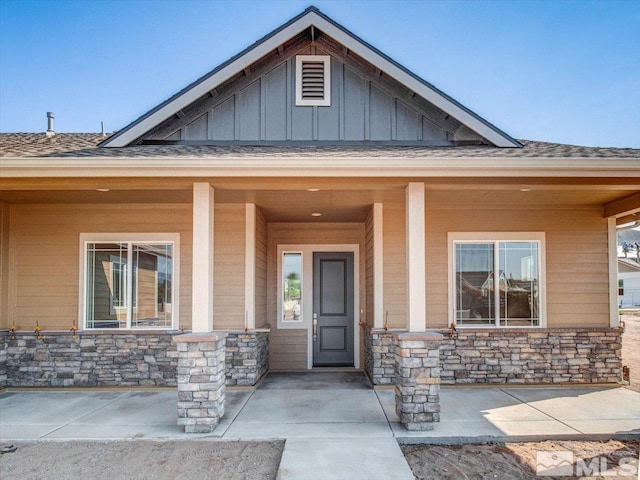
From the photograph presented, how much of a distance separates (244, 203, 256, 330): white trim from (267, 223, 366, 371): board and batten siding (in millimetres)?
1367

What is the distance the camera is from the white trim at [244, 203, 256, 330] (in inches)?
273

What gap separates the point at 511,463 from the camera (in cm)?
405

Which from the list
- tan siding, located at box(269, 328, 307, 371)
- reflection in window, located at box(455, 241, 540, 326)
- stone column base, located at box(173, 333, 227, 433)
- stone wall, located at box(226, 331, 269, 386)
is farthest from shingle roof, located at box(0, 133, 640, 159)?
tan siding, located at box(269, 328, 307, 371)

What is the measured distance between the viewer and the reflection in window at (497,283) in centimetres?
711

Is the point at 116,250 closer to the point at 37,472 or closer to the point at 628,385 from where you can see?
the point at 37,472

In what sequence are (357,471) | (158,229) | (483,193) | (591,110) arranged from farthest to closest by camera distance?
(591,110), (158,229), (483,193), (357,471)

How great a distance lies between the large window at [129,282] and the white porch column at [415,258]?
378cm

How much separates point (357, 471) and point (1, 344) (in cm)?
588

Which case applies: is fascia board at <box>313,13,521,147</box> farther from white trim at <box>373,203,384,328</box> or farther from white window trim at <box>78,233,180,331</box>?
white window trim at <box>78,233,180,331</box>

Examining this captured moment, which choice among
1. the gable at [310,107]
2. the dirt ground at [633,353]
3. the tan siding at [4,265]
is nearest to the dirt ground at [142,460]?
the tan siding at [4,265]

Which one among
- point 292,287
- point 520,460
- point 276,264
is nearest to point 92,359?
point 276,264

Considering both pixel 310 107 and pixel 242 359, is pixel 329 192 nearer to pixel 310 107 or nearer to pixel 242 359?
pixel 310 107

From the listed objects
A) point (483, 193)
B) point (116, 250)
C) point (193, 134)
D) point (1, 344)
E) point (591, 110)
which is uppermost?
point (591, 110)

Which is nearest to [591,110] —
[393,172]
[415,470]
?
[393,172]
